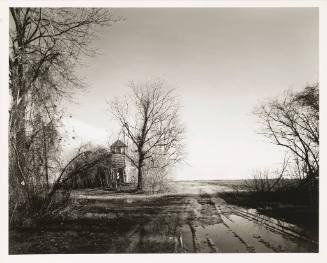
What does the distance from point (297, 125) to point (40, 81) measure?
15.8 feet

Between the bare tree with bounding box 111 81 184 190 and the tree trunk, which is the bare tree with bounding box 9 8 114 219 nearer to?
the bare tree with bounding box 111 81 184 190

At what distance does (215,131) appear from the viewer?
702 centimetres

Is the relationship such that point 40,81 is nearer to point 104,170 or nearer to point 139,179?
point 104,170

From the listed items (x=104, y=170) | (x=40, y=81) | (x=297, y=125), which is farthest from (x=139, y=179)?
(x=297, y=125)

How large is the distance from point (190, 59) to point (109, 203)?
3096 millimetres

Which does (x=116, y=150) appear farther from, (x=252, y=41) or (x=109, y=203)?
(x=252, y=41)

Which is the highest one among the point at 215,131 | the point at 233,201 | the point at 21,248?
the point at 215,131

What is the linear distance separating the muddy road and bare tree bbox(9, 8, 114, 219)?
77cm

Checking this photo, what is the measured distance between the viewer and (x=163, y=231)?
646 cm

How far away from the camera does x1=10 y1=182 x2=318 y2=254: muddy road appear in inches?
240

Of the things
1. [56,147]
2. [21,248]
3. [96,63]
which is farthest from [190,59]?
[21,248]

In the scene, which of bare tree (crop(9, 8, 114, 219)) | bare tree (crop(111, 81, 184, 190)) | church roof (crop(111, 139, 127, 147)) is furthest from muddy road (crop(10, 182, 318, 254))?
bare tree (crop(111, 81, 184, 190))

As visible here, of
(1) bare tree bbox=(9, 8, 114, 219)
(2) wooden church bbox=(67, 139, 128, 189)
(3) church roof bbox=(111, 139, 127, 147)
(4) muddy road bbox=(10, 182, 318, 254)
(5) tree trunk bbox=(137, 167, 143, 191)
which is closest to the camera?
(4) muddy road bbox=(10, 182, 318, 254)

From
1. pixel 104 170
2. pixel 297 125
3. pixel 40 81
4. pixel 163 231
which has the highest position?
pixel 40 81
